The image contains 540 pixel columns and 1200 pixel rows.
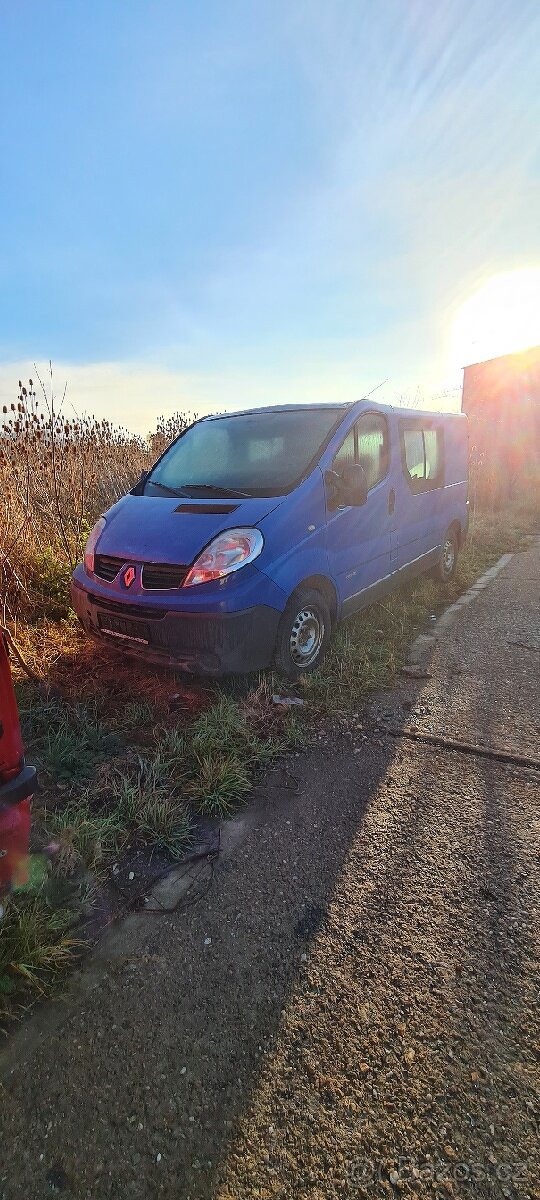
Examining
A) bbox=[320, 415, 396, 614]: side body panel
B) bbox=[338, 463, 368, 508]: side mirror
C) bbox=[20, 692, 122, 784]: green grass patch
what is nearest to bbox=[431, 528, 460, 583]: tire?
bbox=[320, 415, 396, 614]: side body panel

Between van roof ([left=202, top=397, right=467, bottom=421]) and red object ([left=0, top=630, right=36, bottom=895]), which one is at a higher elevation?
van roof ([left=202, top=397, right=467, bottom=421])

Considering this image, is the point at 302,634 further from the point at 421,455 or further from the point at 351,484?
the point at 421,455

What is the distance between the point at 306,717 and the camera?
3.07 m

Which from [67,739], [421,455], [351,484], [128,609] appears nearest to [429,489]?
[421,455]

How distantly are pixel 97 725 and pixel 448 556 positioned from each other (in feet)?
14.6

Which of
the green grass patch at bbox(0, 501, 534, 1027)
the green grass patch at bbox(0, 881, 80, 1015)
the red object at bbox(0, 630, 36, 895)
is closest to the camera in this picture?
A: the red object at bbox(0, 630, 36, 895)

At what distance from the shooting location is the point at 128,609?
2.98 meters

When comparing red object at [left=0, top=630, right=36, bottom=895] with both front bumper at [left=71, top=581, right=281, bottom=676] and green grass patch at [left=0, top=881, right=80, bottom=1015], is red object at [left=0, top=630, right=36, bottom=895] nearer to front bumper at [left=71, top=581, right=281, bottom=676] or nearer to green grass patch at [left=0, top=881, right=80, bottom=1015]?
green grass patch at [left=0, top=881, right=80, bottom=1015]

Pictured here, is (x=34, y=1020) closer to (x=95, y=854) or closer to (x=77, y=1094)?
(x=77, y=1094)

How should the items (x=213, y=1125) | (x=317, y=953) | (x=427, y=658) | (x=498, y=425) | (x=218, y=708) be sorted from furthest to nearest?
(x=498, y=425)
(x=427, y=658)
(x=218, y=708)
(x=317, y=953)
(x=213, y=1125)

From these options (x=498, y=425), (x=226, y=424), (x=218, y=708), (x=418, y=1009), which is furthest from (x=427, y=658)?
(x=498, y=425)

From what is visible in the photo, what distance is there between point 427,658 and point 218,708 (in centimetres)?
179

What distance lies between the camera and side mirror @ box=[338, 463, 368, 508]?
3457 millimetres

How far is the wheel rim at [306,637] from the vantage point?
3.32 meters
